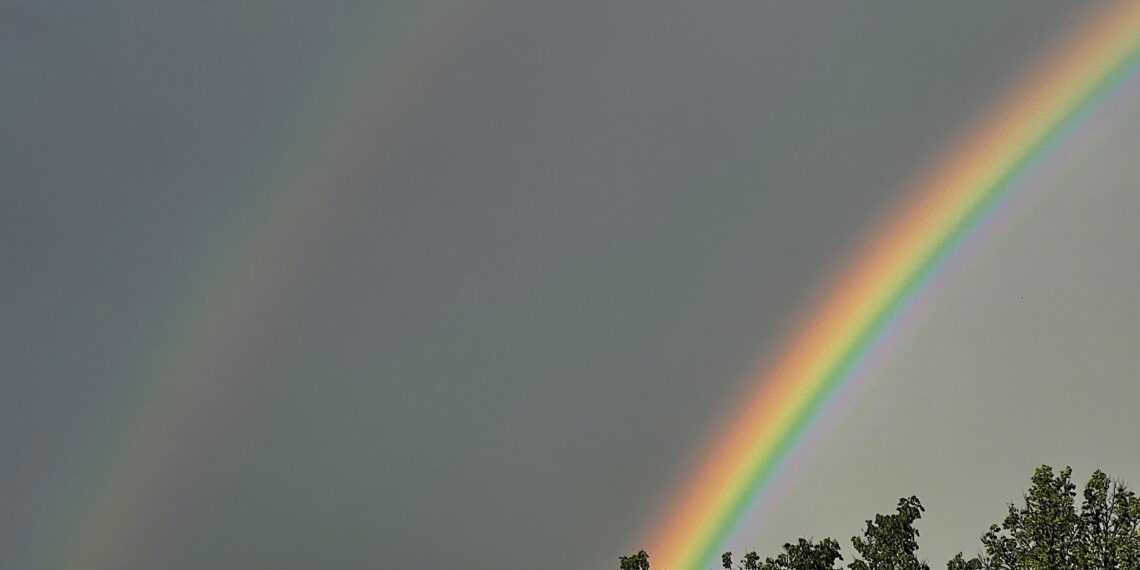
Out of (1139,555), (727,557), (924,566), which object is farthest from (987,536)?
(727,557)

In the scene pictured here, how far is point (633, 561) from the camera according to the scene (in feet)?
122

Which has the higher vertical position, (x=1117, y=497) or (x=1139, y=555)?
Result: (x=1117, y=497)

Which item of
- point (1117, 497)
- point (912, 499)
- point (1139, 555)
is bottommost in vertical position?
point (1139, 555)

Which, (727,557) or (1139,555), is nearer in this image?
(1139,555)

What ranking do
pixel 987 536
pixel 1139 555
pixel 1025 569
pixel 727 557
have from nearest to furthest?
pixel 1139 555 < pixel 1025 569 < pixel 987 536 < pixel 727 557

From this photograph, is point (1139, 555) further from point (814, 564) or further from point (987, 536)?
point (814, 564)

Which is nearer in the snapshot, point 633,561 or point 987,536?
point 987,536

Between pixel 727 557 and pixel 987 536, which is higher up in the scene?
pixel 727 557

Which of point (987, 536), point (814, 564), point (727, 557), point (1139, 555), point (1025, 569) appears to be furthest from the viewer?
point (727, 557)

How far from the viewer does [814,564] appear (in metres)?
33.6

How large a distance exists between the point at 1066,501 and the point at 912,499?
14.4 feet

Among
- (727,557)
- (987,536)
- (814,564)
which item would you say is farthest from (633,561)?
→ (987,536)

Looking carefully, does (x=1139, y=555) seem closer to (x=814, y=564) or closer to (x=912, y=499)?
(x=912, y=499)

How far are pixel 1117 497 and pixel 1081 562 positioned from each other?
2.32m
